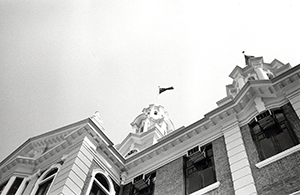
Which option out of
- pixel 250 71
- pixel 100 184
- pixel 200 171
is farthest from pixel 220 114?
pixel 100 184

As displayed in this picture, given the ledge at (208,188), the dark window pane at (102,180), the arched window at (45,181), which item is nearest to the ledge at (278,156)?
the ledge at (208,188)

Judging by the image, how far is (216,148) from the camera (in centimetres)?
1597

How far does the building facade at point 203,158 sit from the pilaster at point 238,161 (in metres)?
0.04

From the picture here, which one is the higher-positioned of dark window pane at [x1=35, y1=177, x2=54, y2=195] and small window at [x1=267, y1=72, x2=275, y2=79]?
small window at [x1=267, y1=72, x2=275, y2=79]

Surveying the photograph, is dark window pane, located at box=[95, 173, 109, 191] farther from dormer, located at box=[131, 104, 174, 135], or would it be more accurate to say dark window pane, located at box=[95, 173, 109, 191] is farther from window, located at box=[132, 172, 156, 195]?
dormer, located at box=[131, 104, 174, 135]

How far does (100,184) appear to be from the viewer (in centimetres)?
1689

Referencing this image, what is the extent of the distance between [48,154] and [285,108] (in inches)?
500

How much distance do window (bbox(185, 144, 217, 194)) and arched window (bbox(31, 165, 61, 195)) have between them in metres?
6.76

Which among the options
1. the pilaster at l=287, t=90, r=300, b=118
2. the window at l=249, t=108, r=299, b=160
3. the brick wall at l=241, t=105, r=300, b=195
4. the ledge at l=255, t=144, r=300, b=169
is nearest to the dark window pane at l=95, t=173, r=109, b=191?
the brick wall at l=241, t=105, r=300, b=195

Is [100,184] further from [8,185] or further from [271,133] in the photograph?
[271,133]

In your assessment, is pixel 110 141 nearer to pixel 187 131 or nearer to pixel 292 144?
pixel 187 131

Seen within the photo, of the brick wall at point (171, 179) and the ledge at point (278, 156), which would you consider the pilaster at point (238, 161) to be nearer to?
the ledge at point (278, 156)

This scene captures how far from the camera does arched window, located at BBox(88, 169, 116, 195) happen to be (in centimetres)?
1641

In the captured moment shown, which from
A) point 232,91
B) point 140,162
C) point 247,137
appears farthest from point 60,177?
point 232,91
